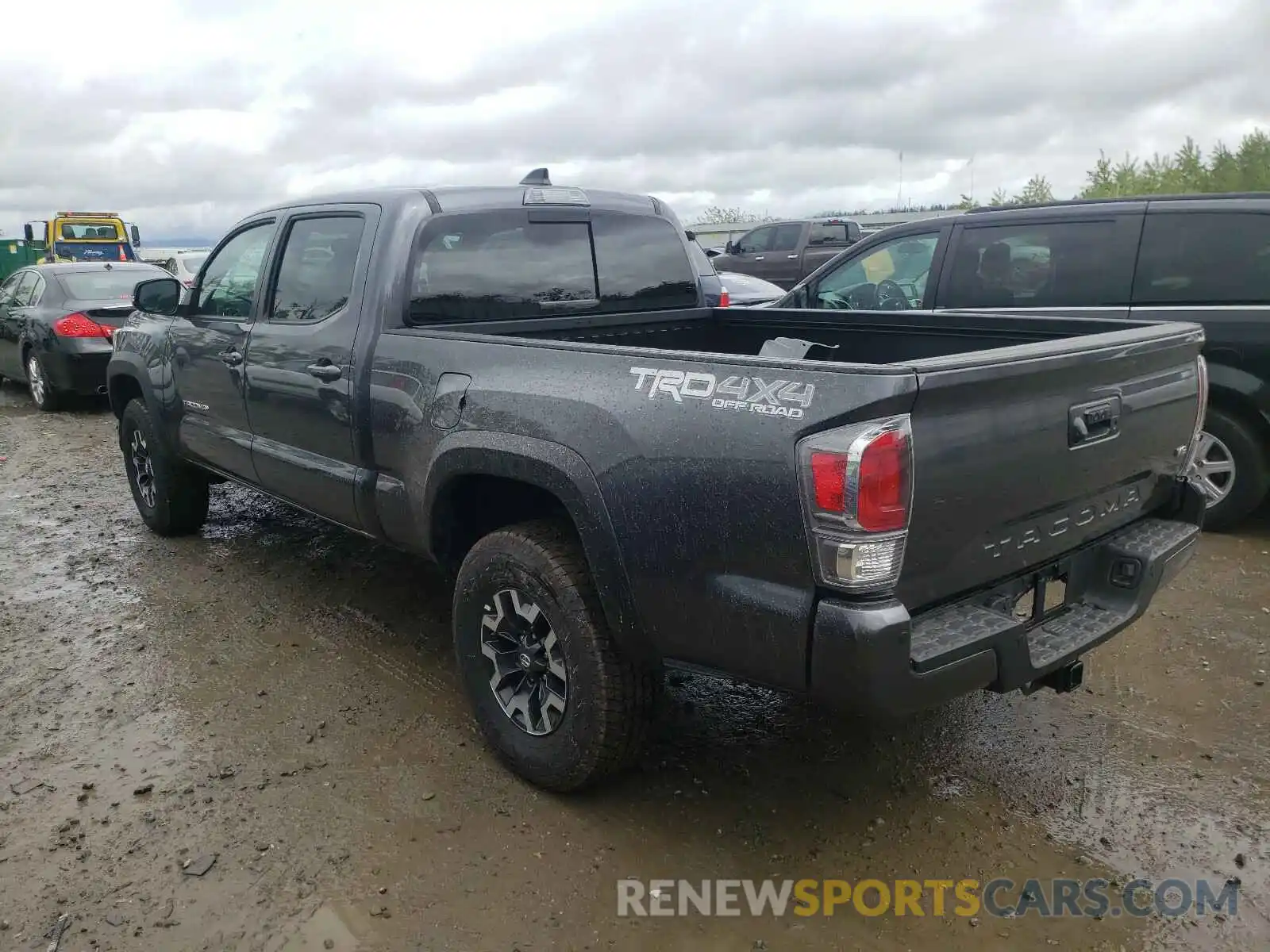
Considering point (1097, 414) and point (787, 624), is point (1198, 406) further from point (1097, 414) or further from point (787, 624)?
point (787, 624)

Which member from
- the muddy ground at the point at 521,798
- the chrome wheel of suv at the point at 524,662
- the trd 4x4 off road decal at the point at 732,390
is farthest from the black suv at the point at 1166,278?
the chrome wheel of suv at the point at 524,662

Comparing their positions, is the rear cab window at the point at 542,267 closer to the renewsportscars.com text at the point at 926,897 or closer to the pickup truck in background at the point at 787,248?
the renewsportscars.com text at the point at 926,897

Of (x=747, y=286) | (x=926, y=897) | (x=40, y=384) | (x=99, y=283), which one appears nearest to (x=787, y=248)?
(x=747, y=286)

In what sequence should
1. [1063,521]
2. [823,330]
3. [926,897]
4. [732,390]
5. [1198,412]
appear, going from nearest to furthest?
[732,390] < [926,897] < [1063,521] < [1198,412] < [823,330]

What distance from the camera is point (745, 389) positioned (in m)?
2.40

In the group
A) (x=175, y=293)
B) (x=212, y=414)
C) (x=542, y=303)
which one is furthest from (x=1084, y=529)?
(x=175, y=293)

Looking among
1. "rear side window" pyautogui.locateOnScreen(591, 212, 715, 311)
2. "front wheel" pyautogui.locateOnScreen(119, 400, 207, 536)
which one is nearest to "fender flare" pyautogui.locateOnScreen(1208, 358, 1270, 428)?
"rear side window" pyautogui.locateOnScreen(591, 212, 715, 311)

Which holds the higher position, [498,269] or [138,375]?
[498,269]

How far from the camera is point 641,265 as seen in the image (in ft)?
14.4

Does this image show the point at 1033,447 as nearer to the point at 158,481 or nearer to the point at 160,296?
the point at 160,296

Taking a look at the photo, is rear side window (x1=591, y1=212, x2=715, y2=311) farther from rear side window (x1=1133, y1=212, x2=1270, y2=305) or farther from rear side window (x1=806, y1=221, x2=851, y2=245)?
rear side window (x1=806, y1=221, x2=851, y2=245)

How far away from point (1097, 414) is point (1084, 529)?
0.36m

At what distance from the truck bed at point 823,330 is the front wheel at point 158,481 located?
269cm

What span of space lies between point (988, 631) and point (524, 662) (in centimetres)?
144
